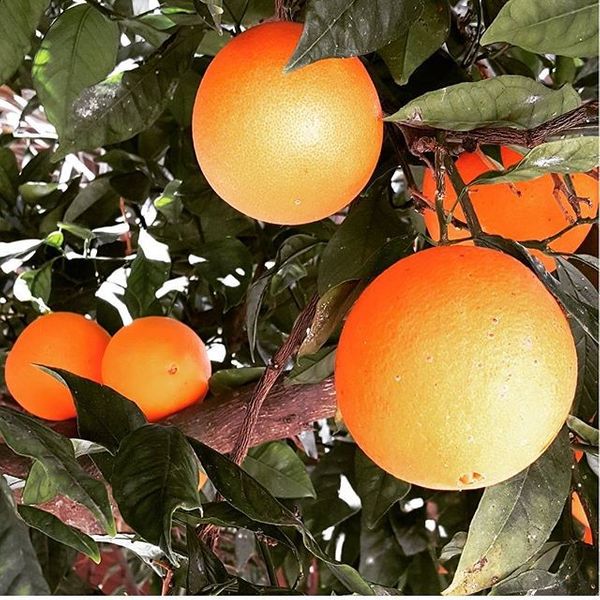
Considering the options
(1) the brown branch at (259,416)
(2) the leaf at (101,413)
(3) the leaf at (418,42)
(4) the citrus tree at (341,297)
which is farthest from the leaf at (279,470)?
(3) the leaf at (418,42)

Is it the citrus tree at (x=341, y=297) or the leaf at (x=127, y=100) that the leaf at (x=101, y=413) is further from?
the leaf at (x=127, y=100)

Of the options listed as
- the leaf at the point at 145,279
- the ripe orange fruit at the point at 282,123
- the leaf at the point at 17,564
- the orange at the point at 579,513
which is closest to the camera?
the leaf at the point at 17,564

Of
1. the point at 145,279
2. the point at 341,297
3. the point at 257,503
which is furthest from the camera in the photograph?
the point at 145,279

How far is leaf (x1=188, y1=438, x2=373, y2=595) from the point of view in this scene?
500mm

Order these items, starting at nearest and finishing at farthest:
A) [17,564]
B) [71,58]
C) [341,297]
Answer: [17,564], [341,297], [71,58]

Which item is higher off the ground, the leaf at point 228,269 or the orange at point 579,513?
the leaf at point 228,269

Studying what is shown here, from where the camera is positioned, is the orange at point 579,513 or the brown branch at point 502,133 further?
Result: the orange at point 579,513

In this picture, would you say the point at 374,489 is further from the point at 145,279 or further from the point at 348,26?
the point at 348,26

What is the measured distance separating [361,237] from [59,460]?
0.30 meters

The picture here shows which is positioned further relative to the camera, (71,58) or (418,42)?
(71,58)

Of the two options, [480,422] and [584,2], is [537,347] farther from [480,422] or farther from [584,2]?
[584,2]

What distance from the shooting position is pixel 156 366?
2.54ft

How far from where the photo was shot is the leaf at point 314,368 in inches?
29.5

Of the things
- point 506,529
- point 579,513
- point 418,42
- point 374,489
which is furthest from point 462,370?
point 374,489
